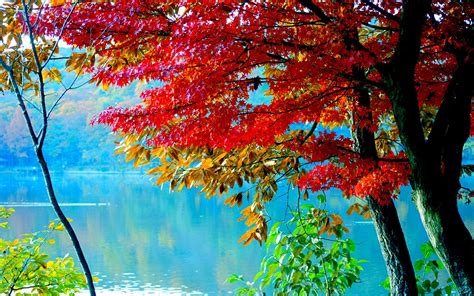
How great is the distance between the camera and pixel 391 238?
15.2 feet

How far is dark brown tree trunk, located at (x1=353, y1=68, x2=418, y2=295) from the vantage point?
4555 millimetres

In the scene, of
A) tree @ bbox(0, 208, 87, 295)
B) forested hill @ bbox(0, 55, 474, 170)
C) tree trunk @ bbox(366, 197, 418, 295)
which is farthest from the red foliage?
Result: forested hill @ bbox(0, 55, 474, 170)

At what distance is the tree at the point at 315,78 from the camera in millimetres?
3398

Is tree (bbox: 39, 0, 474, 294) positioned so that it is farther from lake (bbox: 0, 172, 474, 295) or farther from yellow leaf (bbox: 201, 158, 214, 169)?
lake (bbox: 0, 172, 474, 295)

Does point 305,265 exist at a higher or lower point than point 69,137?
lower

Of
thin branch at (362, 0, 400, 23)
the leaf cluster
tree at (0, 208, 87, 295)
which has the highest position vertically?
thin branch at (362, 0, 400, 23)

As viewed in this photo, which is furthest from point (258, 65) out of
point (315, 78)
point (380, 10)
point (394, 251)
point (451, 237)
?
point (394, 251)

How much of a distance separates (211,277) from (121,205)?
15.2 meters

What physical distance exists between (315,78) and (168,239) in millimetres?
16824

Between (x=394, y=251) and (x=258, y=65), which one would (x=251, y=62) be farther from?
(x=394, y=251)

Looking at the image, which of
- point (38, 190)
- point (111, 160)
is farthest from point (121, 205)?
point (111, 160)

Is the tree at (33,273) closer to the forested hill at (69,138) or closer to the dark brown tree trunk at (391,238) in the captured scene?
the dark brown tree trunk at (391,238)

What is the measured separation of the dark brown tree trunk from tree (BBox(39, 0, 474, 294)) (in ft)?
0.60

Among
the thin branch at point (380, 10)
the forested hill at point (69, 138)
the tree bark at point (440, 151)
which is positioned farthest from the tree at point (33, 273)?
the forested hill at point (69, 138)
